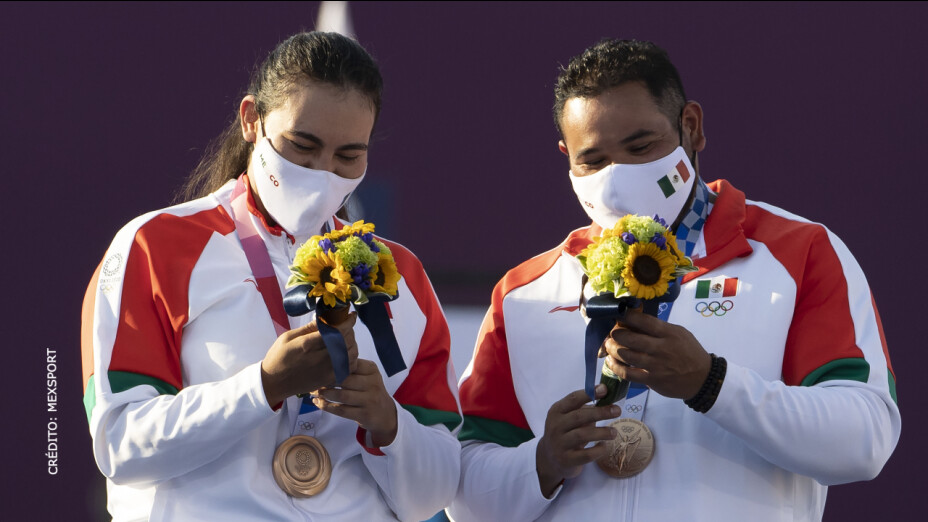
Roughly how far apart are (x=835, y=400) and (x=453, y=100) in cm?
182

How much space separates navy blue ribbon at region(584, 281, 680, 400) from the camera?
8.24 feet

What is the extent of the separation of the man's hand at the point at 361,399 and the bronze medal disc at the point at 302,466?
155 mm

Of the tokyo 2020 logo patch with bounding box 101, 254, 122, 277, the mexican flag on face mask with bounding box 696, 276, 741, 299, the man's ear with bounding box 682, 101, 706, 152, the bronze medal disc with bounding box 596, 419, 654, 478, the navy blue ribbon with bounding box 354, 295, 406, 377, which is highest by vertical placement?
the man's ear with bounding box 682, 101, 706, 152

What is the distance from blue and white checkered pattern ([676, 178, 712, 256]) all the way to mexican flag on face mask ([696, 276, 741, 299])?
11 cm

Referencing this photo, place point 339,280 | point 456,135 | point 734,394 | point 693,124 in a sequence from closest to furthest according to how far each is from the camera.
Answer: point 339,280 → point 734,394 → point 693,124 → point 456,135

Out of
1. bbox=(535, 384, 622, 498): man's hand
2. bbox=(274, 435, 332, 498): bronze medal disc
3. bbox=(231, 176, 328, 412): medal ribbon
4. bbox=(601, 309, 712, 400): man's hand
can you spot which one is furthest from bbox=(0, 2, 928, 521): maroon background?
bbox=(601, 309, 712, 400): man's hand

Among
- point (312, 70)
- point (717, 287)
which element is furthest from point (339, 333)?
point (717, 287)

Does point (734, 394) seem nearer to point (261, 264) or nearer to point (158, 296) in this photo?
point (261, 264)

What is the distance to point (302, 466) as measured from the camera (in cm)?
281

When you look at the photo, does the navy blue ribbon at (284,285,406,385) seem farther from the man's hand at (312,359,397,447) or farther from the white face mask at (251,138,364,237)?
the white face mask at (251,138,364,237)

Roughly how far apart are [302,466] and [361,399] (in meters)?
0.27

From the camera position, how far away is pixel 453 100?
4125 millimetres

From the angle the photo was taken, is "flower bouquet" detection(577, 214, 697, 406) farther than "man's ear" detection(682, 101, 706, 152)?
No

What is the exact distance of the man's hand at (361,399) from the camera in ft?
8.73
